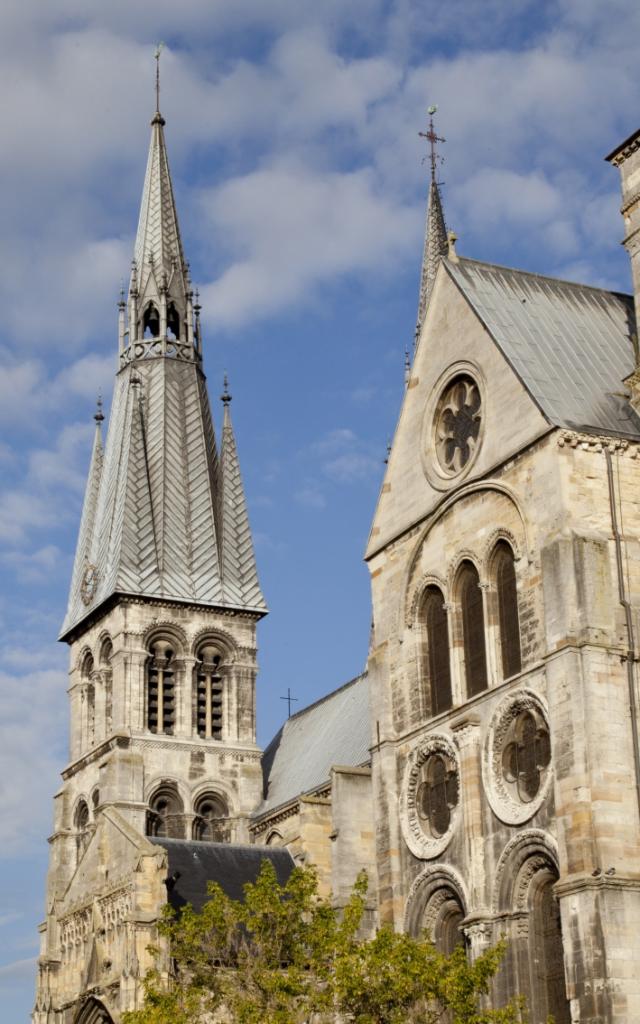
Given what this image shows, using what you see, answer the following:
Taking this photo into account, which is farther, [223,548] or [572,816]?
[223,548]

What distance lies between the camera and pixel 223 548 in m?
64.9

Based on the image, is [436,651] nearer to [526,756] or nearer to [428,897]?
[526,756]

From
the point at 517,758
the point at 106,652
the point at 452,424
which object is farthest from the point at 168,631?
the point at 517,758

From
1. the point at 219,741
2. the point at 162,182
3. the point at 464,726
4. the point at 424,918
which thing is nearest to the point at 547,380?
the point at 464,726

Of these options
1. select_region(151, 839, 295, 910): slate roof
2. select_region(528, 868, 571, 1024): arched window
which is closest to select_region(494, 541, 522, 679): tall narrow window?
select_region(528, 868, 571, 1024): arched window

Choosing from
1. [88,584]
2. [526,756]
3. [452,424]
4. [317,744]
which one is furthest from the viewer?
[88,584]

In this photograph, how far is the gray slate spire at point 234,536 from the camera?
6394 centimetres

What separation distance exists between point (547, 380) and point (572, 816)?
9760mm

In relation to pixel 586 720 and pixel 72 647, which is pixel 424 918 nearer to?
A: pixel 586 720

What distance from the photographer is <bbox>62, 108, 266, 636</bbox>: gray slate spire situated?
207 feet

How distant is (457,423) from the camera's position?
133ft

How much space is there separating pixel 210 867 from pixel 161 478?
1955cm

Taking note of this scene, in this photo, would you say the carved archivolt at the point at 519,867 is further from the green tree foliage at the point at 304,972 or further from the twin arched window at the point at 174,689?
the twin arched window at the point at 174,689

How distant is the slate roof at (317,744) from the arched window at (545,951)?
18.7 meters
